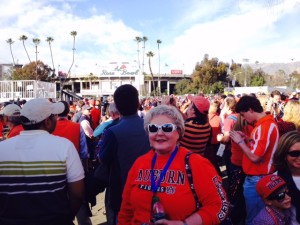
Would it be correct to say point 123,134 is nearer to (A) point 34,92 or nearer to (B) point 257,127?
(B) point 257,127

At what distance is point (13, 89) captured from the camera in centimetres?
3738

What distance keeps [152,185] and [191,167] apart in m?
0.27

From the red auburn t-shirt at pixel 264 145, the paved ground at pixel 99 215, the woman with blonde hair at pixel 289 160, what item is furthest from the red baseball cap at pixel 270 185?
the paved ground at pixel 99 215

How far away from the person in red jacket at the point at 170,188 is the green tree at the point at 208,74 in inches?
2207

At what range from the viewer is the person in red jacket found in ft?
6.69

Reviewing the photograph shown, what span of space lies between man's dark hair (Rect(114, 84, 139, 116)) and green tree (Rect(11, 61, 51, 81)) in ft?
232

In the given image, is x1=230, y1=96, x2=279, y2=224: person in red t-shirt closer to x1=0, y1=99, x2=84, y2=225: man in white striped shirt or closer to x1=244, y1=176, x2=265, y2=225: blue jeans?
x1=244, y1=176, x2=265, y2=225: blue jeans

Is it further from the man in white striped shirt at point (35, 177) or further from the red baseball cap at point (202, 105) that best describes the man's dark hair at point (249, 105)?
the man in white striped shirt at point (35, 177)

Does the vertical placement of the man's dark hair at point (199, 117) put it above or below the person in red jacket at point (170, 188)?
above

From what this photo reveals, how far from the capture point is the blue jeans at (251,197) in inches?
129

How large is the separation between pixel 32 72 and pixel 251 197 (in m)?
75.6

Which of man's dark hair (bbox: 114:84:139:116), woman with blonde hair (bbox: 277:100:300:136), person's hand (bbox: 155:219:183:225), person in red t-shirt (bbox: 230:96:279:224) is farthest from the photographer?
woman with blonde hair (bbox: 277:100:300:136)

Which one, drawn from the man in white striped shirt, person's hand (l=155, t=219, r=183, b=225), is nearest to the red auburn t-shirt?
person's hand (l=155, t=219, r=183, b=225)

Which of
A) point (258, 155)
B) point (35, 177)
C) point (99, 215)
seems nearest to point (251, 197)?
point (258, 155)
